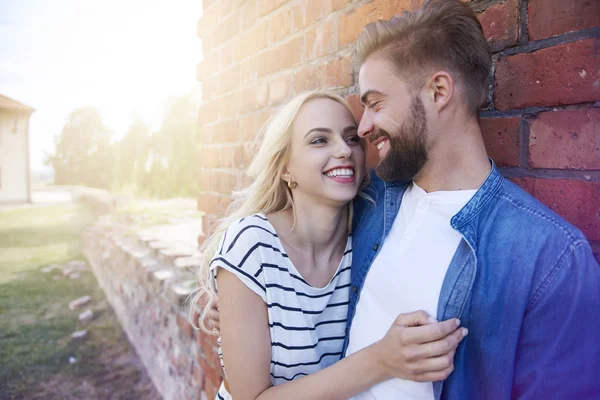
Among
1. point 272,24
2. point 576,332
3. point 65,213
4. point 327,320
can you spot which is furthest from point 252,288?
point 65,213

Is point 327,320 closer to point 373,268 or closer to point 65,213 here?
point 373,268

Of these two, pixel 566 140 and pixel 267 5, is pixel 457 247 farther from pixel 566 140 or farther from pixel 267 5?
pixel 267 5

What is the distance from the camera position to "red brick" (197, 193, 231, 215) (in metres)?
2.77

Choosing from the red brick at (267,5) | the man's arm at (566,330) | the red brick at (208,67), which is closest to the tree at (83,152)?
the red brick at (208,67)

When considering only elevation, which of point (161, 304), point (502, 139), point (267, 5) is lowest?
point (161, 304)

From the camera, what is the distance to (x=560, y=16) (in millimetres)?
1026

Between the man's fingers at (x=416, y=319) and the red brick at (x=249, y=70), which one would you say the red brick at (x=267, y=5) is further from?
the man's fingers at (x=416, y=319)

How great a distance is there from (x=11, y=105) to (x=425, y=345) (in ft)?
19.3

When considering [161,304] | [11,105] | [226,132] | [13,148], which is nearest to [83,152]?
[13,148]

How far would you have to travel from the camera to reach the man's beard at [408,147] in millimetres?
1303

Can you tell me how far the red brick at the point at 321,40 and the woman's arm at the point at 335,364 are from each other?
1.10 metres

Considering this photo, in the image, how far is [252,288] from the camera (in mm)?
1464

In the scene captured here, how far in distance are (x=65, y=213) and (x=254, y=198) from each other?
6741 mm


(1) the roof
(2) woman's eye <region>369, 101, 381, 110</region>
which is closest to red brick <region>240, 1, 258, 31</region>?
(2) woman's eye <region>369, 101, 381, 110</region>
